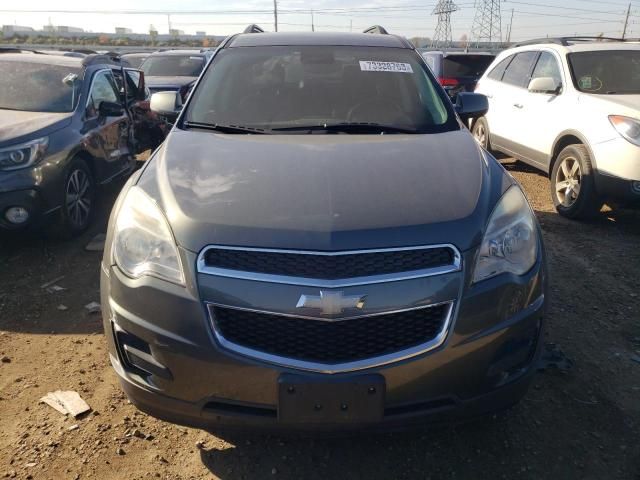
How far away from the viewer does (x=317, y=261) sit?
189 centimetres

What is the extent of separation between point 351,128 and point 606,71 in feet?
14.2

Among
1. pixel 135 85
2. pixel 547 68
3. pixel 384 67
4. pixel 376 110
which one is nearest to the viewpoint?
pixel 376 110

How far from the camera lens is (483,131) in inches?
316

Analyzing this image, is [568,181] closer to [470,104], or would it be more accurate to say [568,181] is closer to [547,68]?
[547,68]

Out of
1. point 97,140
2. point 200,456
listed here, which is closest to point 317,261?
point 200,456

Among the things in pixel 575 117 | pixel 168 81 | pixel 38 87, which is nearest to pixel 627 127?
pixel 575 117

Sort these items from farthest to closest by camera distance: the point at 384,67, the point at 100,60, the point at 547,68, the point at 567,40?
the point at 567,40, the point at 547,68, the point at 100,60, the point at 384,67

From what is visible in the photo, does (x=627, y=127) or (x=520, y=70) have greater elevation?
(x=520, y=70)

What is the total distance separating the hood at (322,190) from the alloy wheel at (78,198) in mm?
2369

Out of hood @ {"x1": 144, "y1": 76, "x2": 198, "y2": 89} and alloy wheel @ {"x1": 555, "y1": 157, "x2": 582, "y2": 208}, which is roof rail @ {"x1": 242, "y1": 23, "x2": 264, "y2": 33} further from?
hood @ {"x1": 144, "y1": 76, "x2": 198, "y2": 89}

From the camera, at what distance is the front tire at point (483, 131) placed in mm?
7797

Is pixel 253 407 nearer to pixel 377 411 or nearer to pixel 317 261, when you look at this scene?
pixel 377 411

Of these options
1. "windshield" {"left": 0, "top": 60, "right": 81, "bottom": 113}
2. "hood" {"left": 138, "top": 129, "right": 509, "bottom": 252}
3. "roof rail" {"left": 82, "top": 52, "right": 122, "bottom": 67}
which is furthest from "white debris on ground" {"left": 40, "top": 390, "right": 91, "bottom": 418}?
"roof rail" {"left": 82, "top": 52, "right": 122, "bottom": 67}

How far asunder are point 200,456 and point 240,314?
87 cm
